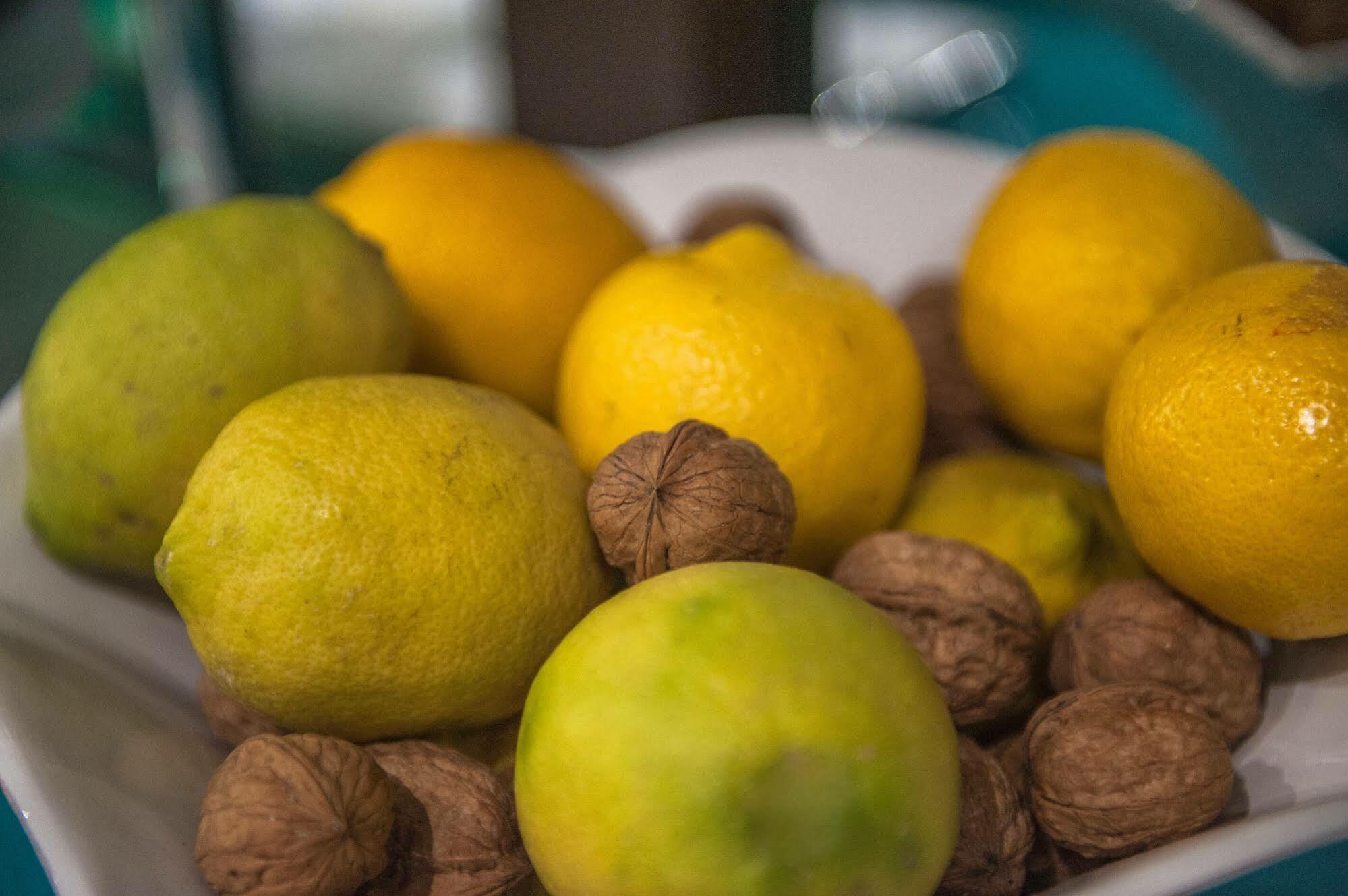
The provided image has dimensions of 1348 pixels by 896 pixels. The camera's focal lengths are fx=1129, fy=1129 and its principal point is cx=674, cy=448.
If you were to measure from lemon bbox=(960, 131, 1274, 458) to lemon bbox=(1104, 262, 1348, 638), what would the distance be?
9 centimetres

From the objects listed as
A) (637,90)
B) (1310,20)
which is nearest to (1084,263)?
(1310,20)

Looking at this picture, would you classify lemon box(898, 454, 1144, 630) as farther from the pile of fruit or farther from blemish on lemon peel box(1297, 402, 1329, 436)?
blemish on lemon peel box(1297, 402, 1329, 436)

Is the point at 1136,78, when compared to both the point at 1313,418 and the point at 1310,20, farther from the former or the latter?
the point at 1313,418

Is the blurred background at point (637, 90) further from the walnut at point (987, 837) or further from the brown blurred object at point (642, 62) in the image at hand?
the walnut at point (987, 837)

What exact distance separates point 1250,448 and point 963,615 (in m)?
0.16

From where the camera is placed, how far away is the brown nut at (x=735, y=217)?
1.07 metres

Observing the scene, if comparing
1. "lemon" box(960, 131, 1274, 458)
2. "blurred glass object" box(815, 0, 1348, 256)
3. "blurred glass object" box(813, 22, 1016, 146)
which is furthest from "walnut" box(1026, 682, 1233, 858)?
"blurred glass object" box(813, 22, 1016, 146)

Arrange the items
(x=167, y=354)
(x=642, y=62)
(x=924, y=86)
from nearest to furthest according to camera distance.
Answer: (x=167, y=354) → (x=642, y=62) → (x=924, y=86)

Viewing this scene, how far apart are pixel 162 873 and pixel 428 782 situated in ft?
0.40

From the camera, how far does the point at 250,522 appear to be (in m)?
0.54

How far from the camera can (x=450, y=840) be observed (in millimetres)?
534

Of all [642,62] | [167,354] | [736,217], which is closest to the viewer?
[167,354]

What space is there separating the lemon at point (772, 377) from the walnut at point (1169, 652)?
0.15 m

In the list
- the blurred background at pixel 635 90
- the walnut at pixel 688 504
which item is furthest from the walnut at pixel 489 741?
the blurred background at pixel 635 90
